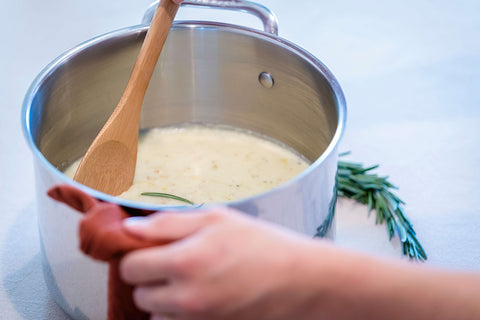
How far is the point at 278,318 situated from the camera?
53 cm

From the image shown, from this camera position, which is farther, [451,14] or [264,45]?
[451,14]

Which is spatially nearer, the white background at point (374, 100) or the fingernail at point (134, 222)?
the fingernail at point (134, 222)

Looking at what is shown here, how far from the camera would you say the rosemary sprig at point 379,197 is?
3.27 feet

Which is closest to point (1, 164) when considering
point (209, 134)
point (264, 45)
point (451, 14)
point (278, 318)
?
point (209, 134)

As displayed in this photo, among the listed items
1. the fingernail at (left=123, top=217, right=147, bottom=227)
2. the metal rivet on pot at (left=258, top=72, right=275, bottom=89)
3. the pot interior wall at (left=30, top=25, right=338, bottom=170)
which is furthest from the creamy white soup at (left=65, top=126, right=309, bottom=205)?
the fingernail at (left=123, top=217, right=147, bottom=227)

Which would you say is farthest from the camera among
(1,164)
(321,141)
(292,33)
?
(292,33)

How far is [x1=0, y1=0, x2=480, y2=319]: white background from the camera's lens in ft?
3.31

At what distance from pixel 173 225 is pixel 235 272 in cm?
8

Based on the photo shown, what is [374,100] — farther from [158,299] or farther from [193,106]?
[158,299]

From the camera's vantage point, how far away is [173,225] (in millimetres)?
559

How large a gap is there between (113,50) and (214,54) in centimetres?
18

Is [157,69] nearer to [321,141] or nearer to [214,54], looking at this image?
[214,54]

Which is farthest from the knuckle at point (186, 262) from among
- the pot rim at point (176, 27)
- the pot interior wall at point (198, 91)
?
the pot interior wall at point (198, 91)

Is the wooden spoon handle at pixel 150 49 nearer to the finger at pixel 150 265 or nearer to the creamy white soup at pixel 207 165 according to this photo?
the creamy white soup at pixel 207 165
